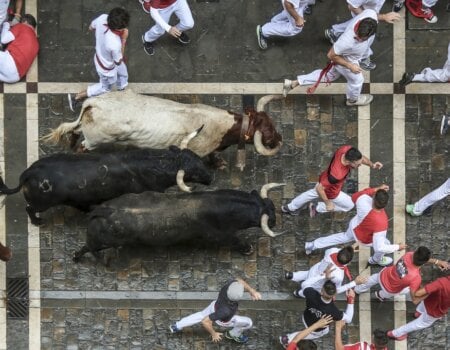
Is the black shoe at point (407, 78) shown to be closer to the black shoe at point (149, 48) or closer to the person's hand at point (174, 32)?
the person's hand at point (174, 32)

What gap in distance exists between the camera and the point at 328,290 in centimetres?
1247

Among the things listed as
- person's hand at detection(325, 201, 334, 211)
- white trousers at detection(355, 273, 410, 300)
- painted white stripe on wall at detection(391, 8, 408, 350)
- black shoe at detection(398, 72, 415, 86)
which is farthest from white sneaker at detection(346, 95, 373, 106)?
white trousers at detection(355, 273, 410, 300)

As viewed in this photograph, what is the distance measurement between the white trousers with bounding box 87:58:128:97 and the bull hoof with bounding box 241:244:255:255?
3.67 m

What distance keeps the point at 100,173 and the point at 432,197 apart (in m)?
5.89

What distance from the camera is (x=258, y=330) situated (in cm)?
1494

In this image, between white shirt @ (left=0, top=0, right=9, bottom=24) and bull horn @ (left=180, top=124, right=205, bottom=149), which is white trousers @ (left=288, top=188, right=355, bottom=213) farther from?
white shirt @ (left=0, top=0, right=9, bottom=24)

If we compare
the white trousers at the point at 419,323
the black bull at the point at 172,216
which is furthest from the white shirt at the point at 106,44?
the white trousers at the point at 419,323

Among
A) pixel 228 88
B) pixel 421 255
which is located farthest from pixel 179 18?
pixel 421 255

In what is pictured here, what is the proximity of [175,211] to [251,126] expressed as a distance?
1.91 metres

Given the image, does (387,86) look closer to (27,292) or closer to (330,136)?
(330,136)

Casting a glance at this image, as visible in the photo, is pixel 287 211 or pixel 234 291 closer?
pixel 234 291

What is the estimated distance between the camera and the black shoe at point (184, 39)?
15398 millimetres

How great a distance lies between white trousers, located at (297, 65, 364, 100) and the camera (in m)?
14.3

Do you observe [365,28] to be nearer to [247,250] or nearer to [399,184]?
[399,184]
